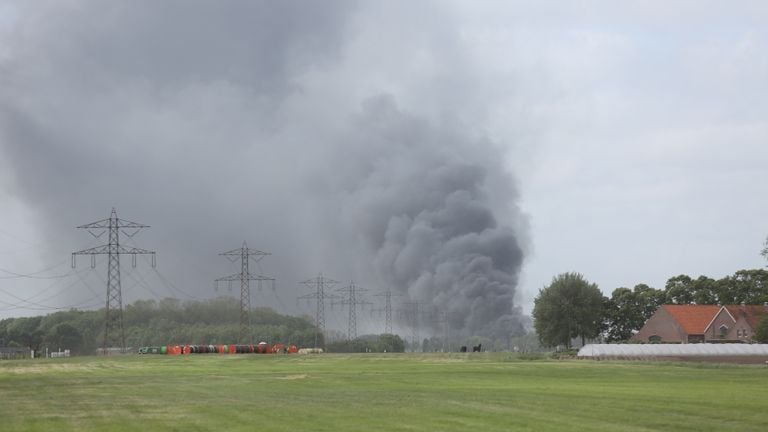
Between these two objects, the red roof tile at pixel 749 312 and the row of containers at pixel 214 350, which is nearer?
the red roof tile at pixel 749 312

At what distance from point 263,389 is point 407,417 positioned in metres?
17.6

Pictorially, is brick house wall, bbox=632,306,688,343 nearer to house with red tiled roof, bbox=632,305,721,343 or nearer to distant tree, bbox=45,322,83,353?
house with red tiled roof, bbox=632,305,721,343

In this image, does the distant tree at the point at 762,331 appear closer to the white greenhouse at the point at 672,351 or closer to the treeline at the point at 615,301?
the white greenhouse at the point at 672,351

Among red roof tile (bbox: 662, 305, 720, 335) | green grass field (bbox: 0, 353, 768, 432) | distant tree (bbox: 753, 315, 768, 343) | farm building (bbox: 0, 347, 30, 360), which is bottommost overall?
green grass field (bbox: 0, 353, 768, 432)

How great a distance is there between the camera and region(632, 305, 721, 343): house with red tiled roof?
13425 centimetres

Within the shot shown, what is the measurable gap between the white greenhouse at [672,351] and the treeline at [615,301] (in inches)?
1156

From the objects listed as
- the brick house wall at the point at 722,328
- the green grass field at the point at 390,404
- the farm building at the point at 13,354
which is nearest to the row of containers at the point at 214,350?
the farm building at the point at 13,354

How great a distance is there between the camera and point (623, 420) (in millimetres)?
30125

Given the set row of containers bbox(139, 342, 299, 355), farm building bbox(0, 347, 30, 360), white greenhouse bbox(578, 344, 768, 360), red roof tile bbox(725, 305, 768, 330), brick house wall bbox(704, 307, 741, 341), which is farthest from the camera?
row of containers bbox(139, 342, 299, 355)

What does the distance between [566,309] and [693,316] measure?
19.7 m

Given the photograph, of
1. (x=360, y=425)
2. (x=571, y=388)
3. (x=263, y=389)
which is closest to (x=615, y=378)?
(x=571, y=388)

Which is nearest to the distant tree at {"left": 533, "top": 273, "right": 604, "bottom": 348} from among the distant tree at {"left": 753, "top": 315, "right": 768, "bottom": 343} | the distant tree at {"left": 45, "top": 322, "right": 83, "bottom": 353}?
the distant tree at {"left": 753, "top": 315, "right": 768, "bottom": 343}

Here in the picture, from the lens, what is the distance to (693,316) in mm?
137625

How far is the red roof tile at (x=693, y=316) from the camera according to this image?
13450 cm
